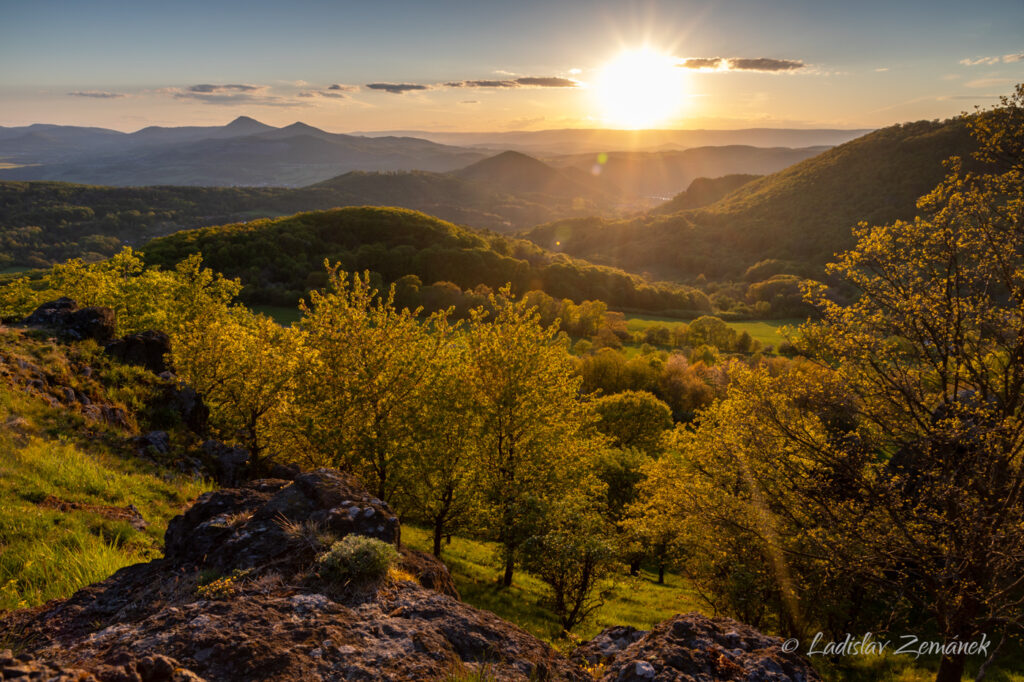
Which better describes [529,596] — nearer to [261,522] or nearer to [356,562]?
[261,522]

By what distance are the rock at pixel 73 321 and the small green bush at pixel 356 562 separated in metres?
24.7

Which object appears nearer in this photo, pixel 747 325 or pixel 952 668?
pixel 952 668

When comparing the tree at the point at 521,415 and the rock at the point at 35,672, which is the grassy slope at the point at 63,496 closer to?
the rock at the point at 35,672

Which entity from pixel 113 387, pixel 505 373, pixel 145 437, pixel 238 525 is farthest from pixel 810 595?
pixel 113 387

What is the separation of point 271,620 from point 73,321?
26.7 m

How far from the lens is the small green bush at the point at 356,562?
879cm

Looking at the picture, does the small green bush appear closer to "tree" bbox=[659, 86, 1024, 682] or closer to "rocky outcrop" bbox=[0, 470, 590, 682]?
"rocky outcrop" bbox=[0, 470, 590, 682]

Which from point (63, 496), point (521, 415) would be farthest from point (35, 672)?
point (521, 415)

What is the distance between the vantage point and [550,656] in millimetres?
8648

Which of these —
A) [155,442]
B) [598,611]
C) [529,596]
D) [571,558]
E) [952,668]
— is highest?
[155,442]

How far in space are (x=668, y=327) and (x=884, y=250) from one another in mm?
137804

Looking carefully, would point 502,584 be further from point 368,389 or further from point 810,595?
point 810,595

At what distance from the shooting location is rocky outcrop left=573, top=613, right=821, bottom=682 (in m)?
8.04

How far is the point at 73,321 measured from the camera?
83.8 ft
